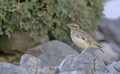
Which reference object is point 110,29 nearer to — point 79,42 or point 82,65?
point 79,42

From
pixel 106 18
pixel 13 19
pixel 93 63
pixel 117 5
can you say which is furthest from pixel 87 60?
pixel 117 5

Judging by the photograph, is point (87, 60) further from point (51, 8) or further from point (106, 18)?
point (106, 18)

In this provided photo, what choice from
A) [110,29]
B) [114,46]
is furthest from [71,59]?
[110,29]

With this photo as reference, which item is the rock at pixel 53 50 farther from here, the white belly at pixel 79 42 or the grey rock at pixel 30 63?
the grey rock at pixel 30 63

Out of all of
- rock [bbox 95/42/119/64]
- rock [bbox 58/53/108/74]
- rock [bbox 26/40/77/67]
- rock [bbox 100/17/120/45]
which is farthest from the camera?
rock [bbox 100/17/120/45]

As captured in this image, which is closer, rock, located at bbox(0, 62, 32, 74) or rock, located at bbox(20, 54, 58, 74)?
rock, located at bbox(0, 62, 32, 74)

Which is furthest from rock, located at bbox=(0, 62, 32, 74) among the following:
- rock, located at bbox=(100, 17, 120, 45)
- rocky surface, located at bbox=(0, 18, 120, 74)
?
rock, located at bbox=(100, 17, 120, 45)

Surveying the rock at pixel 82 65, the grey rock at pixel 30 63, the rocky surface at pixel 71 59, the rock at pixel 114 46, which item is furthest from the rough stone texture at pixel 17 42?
the rock at pixel 114 46

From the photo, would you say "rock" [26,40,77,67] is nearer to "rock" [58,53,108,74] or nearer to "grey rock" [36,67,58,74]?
"rock" [58,53,108,74]
